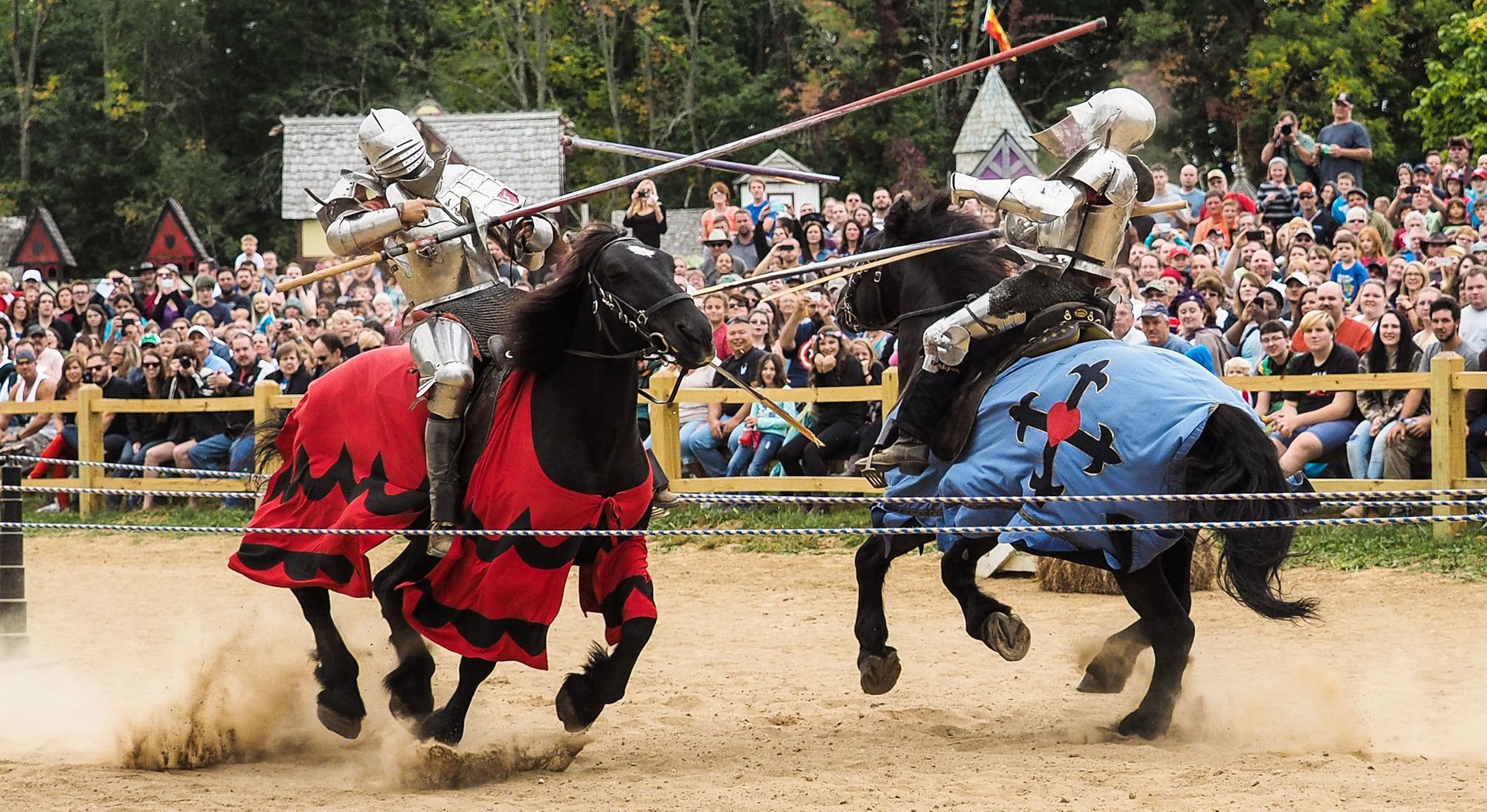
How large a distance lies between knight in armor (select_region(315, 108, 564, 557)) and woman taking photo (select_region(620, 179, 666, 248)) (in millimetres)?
6885

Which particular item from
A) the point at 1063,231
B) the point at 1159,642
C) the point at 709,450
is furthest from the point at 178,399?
the point at 1159,642

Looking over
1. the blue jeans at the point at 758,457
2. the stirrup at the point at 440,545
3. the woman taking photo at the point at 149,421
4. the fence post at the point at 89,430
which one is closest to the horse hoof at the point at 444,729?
the stirrup at the point at 440,545

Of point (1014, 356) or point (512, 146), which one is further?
point (512, 146)

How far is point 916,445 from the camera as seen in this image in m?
6.57

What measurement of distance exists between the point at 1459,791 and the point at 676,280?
114 inches

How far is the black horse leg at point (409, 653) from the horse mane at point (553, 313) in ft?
2.54

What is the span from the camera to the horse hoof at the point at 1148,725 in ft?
19.8

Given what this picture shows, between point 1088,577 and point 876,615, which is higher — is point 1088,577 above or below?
below

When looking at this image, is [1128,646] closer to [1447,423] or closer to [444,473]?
[444,473]

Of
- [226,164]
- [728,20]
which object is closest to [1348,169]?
[728,20]

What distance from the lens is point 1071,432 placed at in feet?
19.7

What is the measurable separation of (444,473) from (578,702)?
933 mm

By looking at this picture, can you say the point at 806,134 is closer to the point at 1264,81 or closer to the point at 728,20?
the point at 728,20

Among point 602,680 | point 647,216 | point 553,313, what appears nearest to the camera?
point 602,680
